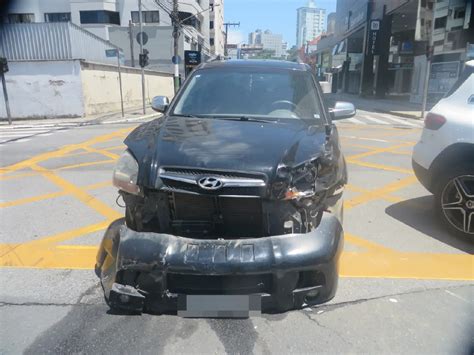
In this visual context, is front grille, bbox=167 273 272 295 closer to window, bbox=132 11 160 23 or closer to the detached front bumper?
the detached front bumper

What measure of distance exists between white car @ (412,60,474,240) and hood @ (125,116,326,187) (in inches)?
73.8

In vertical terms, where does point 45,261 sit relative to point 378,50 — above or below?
below

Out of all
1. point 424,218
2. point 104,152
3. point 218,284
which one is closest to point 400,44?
point 104,152

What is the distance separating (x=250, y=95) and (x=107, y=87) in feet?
67.5

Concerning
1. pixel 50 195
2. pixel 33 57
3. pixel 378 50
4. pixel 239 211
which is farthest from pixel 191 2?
pixel 239 211

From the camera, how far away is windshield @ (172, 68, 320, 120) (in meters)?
3.86

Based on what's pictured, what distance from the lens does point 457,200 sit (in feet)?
14.1

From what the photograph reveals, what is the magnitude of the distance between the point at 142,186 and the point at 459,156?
335cm

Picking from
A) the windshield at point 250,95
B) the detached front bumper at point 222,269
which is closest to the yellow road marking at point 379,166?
the windshield at point 250,95

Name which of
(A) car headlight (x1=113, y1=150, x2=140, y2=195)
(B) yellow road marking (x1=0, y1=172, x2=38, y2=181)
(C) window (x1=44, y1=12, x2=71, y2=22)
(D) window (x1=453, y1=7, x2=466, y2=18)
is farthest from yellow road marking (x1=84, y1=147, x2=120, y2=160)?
(C) window (x1=44, y1=12, x2=71, y2=22)

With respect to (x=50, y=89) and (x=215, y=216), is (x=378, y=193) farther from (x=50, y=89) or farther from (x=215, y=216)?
(x=50, y=89)

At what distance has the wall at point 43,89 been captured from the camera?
19328 millimetres

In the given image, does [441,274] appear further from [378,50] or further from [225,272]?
[378,50]

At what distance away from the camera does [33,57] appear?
20.3 metres
